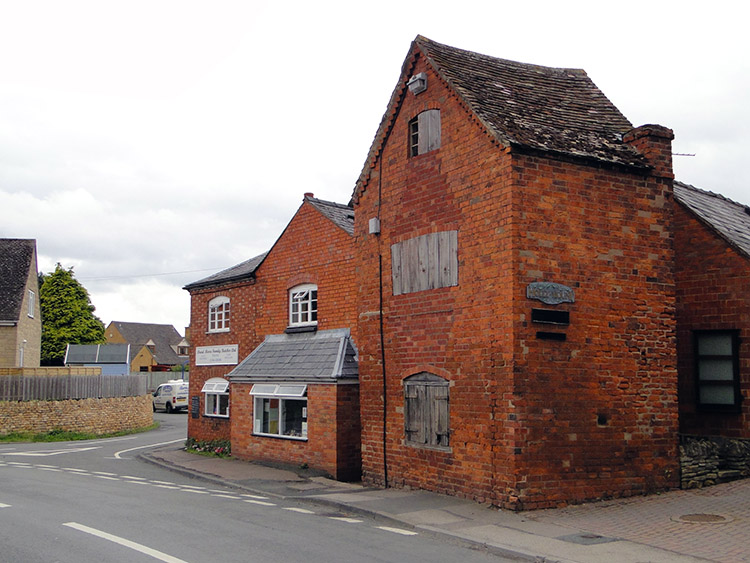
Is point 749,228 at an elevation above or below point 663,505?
above

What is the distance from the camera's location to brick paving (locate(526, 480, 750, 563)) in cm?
911

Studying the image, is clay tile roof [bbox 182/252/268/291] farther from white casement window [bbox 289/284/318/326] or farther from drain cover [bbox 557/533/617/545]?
drain cover [bbox 557/533/617/545]

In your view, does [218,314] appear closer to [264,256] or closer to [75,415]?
[264,256]

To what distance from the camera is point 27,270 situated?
1698 inches

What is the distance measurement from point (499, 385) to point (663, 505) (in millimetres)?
3276

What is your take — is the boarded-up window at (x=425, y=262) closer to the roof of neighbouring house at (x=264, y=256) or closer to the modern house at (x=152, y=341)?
the roof of neighbouring house at (x=264, y=256)

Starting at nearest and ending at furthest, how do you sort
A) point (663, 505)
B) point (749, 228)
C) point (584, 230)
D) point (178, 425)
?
point (663, 505) < point (584, 230) < point (749, 228) < point (178, 425)

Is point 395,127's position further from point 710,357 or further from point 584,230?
point 710,357

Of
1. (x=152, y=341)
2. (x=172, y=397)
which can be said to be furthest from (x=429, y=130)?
(x=152, y=341)

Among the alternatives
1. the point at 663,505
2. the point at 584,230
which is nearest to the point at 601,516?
the point at 663,505

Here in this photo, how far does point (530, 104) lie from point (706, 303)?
5.54 m

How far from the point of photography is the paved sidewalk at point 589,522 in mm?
8891

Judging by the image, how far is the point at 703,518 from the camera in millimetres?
10672

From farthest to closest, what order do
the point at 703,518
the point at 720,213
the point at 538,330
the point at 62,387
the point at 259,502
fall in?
the point at 62,387 → the point at 720,213 → the point at 259,502 → the point at 538,330 → the point at 703,518
